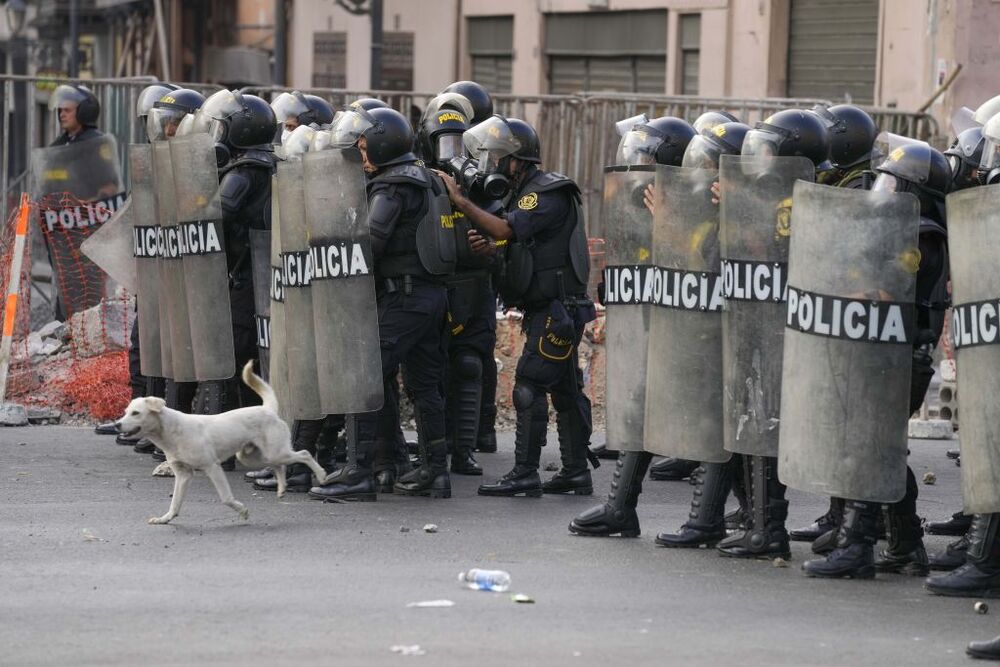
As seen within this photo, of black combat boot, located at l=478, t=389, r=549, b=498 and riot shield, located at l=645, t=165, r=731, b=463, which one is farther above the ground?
riot shield, located at l=645, t=165, r=731, b=463

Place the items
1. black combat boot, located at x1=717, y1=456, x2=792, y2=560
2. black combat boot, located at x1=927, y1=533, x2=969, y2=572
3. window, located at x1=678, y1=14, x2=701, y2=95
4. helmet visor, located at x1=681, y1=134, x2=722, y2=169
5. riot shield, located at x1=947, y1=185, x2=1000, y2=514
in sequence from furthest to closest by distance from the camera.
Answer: window, located at x1=678, y1=14, x2=701, y2=95 < helmet visor, located at x1=681, y1=134, x2=722, y2=169 < black combat boot, located at x1=927, y1=533, x2=969, y2=572 < black combat boot, located at x1=717, y1=456, x2=792, y2=560 < riot shield, located at x1=947, y1=185, x2=1000, y2=514

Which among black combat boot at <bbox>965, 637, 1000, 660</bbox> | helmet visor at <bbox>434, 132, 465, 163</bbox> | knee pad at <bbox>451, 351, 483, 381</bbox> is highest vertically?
helmet visor at <bbox>434, 132, 465, 163</bbox>

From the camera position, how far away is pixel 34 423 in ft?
40.5

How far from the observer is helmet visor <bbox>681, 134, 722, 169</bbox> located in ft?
27.1

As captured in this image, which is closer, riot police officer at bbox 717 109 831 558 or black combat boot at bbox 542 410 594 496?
riot police officer at bbox 717 109 831 558

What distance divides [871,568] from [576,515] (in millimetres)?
1931

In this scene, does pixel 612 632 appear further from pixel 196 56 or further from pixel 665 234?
pixel 196 56

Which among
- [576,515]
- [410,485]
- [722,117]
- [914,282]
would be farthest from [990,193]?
[410,485]

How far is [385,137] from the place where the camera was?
941cm

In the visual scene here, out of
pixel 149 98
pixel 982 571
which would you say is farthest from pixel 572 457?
pixel 149 98

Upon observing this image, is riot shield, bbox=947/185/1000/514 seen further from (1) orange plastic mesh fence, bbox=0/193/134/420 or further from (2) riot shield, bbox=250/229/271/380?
(1) orange plastic mesh fence, bbox=0/193/134/420

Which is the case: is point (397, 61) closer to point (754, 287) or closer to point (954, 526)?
point (954, 526)

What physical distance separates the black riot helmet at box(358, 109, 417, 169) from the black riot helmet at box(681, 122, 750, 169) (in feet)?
5.41

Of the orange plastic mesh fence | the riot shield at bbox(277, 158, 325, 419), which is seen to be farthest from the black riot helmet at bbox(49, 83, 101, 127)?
the riot shield at bbox(277, 158, 325, 419)
